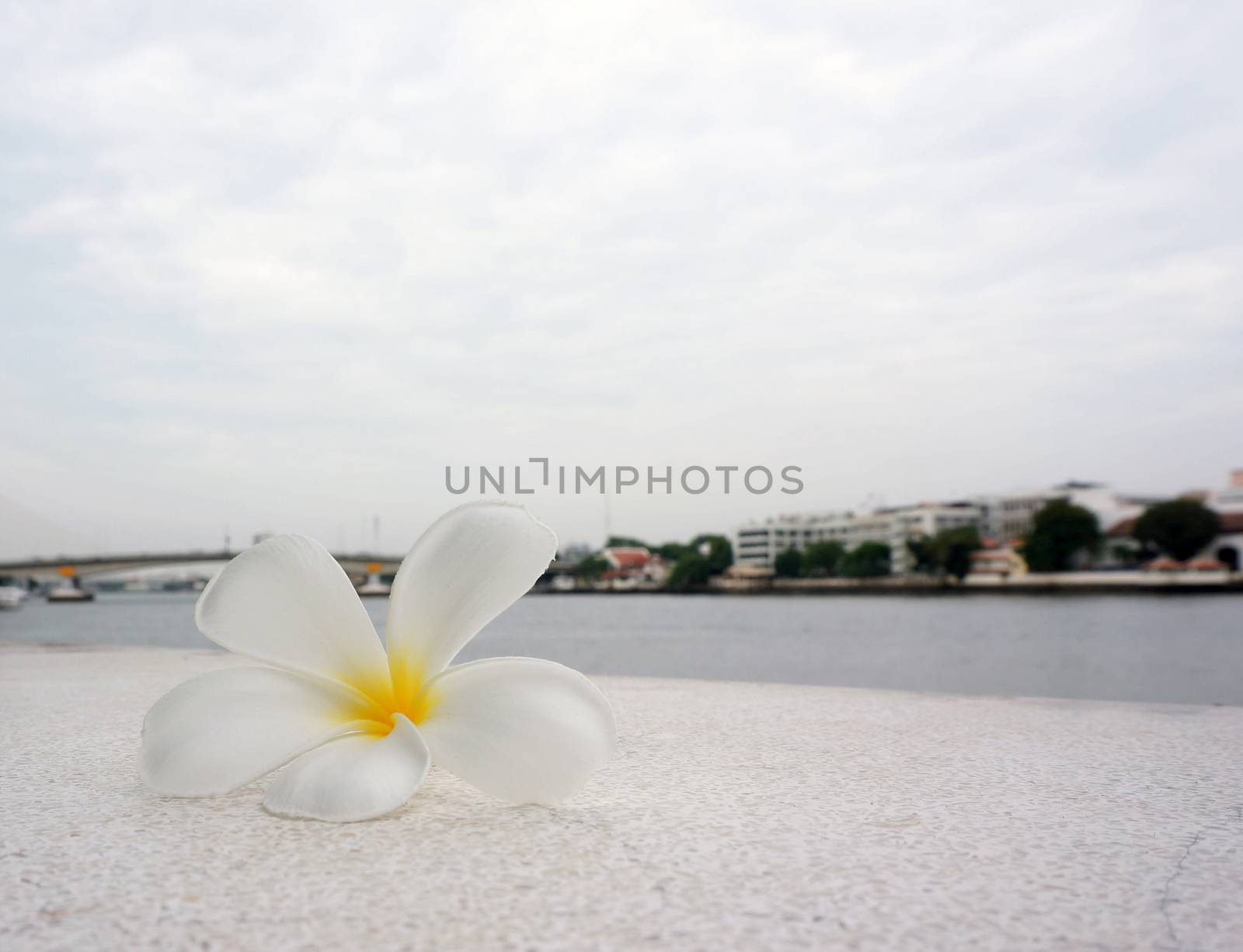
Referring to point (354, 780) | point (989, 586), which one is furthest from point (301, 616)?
point (989, 586)

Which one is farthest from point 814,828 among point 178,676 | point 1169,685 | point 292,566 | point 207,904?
point 1169,685

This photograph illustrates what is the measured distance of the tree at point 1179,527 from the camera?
220ft

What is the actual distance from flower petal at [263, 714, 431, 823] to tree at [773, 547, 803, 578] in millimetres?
78410

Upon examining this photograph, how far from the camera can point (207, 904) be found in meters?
1.14

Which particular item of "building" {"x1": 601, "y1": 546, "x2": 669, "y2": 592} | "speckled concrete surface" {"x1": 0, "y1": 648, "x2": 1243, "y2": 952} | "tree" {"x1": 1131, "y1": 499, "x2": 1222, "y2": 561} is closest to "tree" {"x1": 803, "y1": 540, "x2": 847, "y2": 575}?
"building" {"x1": 601, "y1": 546, "x2": 669, "y2": 592}

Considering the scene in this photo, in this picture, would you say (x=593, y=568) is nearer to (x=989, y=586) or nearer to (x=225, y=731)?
(x=989, y=586)

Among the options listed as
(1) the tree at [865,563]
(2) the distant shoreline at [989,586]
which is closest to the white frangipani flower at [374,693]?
(2) the distant shoreline at [989,586]

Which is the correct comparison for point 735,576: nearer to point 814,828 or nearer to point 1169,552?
point 1169,552

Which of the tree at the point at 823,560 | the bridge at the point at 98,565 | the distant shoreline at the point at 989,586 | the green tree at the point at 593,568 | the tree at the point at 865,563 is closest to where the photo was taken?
the bridge at the point at 98,565

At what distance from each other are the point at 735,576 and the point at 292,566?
77.7 meters

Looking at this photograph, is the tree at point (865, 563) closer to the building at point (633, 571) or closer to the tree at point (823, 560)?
the tree at point (823, 560)

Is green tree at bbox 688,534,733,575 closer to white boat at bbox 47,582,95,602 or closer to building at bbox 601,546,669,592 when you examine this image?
building at bbox 601,546,669,592

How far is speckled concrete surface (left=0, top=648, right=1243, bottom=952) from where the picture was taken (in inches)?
42.1

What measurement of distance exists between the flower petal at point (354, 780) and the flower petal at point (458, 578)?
139 millimetres
